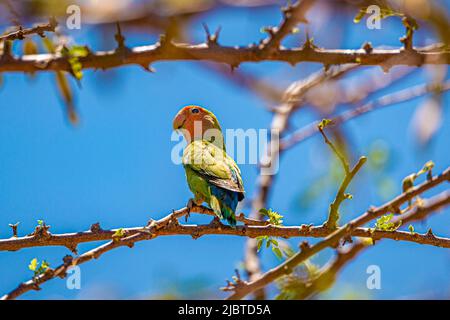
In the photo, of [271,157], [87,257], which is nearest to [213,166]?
[271,157]

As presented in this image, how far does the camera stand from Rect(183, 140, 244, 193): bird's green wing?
558 cm

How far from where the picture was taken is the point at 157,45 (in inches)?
156

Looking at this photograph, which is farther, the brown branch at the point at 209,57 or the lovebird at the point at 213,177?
the lovebird at the point at 213,177

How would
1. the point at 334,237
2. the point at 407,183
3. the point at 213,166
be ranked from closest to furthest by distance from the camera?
the point at 334,237
the point at 407,183
the point at 213,166

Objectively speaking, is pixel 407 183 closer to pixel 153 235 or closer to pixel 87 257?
pixel 153 235

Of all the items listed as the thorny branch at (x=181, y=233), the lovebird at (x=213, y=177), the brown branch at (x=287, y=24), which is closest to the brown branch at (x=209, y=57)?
the brown branch at (x=287, y=24)

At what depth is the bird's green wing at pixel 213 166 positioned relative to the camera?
5.58 m

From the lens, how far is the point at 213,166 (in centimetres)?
587

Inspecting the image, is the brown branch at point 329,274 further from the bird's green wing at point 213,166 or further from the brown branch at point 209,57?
the brown branch at point 209,57

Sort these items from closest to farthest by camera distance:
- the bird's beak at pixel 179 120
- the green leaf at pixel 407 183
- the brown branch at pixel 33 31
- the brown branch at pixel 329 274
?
1. the green leaf at pixel 407 183
2. the brown branch at pixel 33 31
3. the brown branch at pixel 329 274
4. the bird's beak at pixel 179 120

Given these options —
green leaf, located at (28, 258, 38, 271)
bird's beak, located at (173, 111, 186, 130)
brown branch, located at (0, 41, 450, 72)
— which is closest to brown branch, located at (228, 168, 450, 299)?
brown branch, located at (0, 41, 450, 72)
